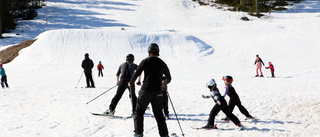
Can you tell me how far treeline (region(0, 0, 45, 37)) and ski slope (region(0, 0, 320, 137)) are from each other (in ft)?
6.38

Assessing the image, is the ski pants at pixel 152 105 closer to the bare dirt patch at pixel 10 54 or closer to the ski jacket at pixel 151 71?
the ski jacket at pixel 151 71

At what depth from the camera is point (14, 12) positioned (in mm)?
48344

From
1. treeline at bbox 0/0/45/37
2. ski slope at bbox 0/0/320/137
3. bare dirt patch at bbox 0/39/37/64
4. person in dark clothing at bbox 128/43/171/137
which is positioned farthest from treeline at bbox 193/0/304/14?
person in dark clothing at bbox 128/43/171/137

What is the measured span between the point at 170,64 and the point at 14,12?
3872 cm

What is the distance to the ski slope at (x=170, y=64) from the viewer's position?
6.32m

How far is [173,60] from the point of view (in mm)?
26734

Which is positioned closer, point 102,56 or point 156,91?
point 156,91

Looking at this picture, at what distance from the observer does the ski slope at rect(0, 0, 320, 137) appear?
20.7 ft

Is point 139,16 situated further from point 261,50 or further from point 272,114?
point 272,114

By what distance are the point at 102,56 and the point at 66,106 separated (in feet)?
62.8

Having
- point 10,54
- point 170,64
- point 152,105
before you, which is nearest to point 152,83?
point 152,105

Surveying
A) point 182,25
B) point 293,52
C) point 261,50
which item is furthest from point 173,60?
point 182,25

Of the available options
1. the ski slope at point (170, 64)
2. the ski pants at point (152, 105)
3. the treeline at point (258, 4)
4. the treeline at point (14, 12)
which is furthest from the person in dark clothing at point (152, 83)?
the treeline at point (258, 4)

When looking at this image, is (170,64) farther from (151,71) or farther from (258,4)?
(258,4)
